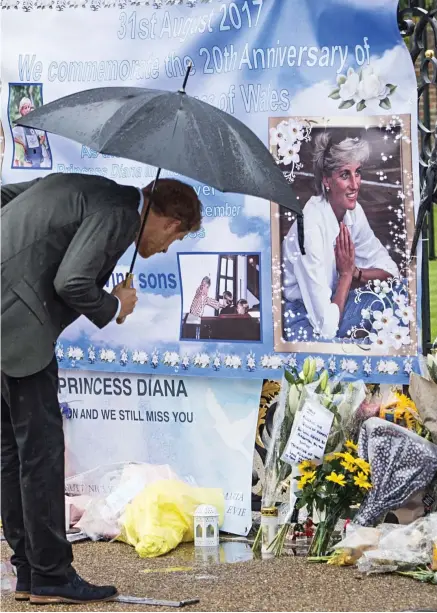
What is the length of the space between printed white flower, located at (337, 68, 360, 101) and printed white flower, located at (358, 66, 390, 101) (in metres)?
0.03

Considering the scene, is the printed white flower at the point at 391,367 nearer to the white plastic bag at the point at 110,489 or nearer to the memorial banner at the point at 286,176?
the memorial banner at the point at 286,176

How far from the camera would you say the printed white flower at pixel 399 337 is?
216 inches

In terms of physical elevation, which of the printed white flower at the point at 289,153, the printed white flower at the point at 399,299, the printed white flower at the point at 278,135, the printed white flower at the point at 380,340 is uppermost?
the printed white flower at the point at 278,135

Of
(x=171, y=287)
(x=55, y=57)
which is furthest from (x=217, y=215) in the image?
(x=55, y=57)

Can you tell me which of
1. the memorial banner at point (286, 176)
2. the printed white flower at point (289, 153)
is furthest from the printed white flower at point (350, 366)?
the printed white flower at point (289, 153)

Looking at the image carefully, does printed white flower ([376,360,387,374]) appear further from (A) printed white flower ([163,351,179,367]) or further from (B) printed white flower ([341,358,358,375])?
(A) printed white flower ([163,351,179,367])

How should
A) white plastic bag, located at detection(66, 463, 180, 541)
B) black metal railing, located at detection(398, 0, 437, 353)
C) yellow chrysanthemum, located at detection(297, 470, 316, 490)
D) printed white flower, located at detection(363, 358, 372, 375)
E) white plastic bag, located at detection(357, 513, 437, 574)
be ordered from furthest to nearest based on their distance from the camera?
1. white plastic bag, located at detection(66, 463, 180, 541)
2. printed white flower, located at detection(363, 358, 372, 375)
3. black metal railing, located at detection(398, 0, 437, 353)
4. yellow chrysanthemum, located at detection(297, 470, 316, 490)
5. white plastic bag, located at detection(357, 513, 437, 574)

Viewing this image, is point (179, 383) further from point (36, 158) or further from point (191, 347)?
point (36, 158)

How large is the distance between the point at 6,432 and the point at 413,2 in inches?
114

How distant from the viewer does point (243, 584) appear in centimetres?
475

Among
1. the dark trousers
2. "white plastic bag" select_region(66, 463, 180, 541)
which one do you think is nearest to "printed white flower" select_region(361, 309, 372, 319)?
"white plastic bag" select_region(66, 463, 180, 541)

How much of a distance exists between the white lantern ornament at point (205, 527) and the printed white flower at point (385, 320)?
1224 mm

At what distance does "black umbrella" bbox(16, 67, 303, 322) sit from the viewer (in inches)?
159

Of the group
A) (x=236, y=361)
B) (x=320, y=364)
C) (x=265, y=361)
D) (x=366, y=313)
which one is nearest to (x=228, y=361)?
(x=236, y=361)
